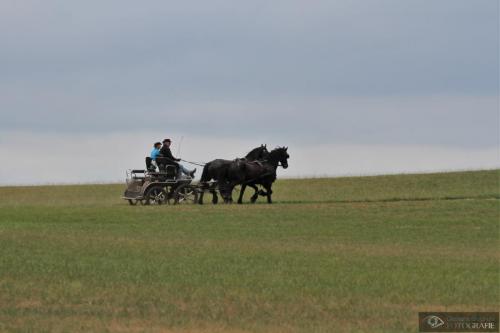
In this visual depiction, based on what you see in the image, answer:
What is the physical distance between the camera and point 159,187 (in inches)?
1457

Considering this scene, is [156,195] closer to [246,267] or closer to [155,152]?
[155,152]

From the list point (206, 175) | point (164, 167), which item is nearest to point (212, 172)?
point (206, 175)

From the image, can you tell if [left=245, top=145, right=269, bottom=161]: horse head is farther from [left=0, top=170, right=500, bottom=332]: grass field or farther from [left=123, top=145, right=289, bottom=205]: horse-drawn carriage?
[left=0, top=170, right=500, bottom=332]: grass field

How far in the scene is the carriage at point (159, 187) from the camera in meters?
36.8

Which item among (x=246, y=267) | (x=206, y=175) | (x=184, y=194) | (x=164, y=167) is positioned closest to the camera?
(x=246, y=267)

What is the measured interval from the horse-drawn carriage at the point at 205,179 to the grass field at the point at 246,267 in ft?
7.41

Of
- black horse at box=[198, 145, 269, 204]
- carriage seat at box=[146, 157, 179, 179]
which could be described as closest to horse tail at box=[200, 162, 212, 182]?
black horse at box=[198, 145, 269, 204]

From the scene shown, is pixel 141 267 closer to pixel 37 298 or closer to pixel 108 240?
pixel 37 298

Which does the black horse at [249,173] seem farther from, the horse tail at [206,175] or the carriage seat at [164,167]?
the carriage seat at [164,167]

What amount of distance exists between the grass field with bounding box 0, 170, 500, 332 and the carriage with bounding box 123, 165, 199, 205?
7.27 feet

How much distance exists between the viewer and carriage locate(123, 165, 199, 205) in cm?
3675

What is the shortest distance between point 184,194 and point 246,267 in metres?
19.4

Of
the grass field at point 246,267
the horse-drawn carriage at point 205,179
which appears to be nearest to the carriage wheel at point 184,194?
the horse-drawn carriage at point 205,179

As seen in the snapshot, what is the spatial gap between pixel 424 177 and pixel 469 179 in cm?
264
